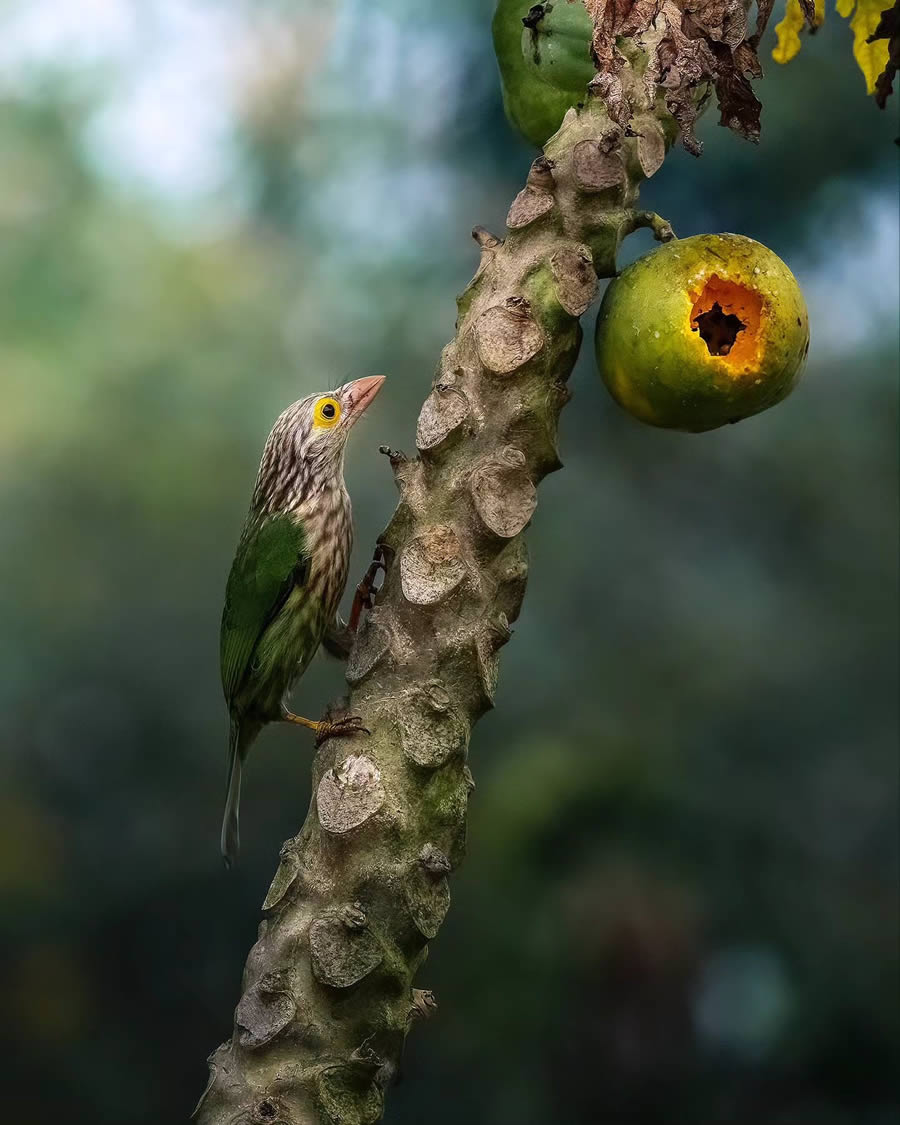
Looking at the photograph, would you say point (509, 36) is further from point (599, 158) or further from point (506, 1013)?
point (506, 1013)

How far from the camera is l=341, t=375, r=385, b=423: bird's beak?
2467 millimetres

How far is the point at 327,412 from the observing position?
8.18ft

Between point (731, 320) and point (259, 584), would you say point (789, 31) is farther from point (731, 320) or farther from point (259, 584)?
point (259, 584)

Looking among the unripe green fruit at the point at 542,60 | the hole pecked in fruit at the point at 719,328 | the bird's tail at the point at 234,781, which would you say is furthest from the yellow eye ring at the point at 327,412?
the hole pecked in fruit at the point at 719,328

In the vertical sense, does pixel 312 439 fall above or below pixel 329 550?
above

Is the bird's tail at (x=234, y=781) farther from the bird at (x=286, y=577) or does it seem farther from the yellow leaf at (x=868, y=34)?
the yellow leaf at (x=868, y=34)

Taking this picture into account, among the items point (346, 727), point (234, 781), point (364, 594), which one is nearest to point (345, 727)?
point (346, 727)

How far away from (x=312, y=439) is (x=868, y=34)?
45.9 inches

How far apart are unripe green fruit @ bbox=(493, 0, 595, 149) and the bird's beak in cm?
74

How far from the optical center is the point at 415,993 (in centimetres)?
154

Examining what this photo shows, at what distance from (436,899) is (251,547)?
42.8 inches

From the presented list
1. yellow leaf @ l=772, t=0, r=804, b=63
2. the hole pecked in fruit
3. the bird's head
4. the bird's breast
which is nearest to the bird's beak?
the bird's head

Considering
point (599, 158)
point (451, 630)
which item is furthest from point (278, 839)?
point (599, 158)

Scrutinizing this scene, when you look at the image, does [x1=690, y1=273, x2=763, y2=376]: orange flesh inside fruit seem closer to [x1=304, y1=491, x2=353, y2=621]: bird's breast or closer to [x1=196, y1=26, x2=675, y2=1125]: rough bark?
[x1=196, y1=26, x2=675, y2=1125]: rough bark
